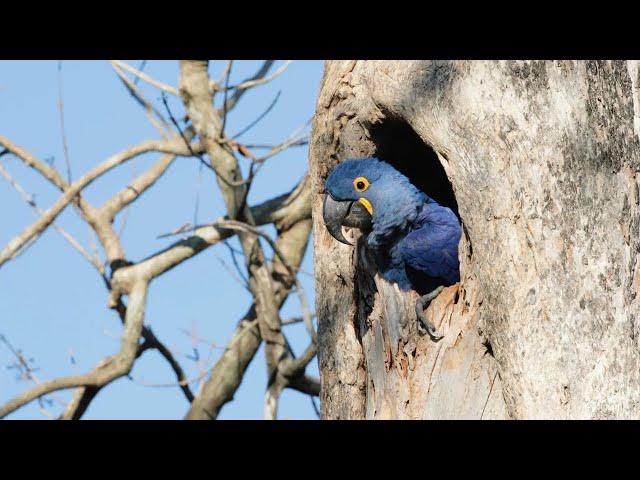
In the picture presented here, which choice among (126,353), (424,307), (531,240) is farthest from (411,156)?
(126,353)

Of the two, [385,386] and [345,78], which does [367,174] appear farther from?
[385,386]

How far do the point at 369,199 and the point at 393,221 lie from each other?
17 centimetres

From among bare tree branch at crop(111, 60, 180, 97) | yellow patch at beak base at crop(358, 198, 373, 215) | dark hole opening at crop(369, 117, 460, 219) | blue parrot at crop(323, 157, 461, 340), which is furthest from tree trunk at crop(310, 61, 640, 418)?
bare tree branch at crop(111, 60, 180, 97)

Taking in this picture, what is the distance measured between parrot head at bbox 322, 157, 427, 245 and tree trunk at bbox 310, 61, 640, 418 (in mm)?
467

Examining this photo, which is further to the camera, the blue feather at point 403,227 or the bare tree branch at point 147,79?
the bare tree branch at point 147,79

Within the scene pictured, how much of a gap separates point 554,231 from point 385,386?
51.4 inches

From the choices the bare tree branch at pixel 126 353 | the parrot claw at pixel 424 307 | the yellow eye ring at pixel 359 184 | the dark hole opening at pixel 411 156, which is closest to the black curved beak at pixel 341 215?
→ the yellow eye ring at pixel 359 184

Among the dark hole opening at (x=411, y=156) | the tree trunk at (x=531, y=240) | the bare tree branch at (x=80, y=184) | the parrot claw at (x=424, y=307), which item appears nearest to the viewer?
the tree trunk at (x=531, y=240)

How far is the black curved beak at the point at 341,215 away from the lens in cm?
432

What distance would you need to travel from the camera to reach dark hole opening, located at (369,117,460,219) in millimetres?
4254

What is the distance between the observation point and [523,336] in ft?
9.96

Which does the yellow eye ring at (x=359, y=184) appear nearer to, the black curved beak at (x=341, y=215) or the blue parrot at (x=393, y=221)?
the blue parrot at (x=393, y=221)
